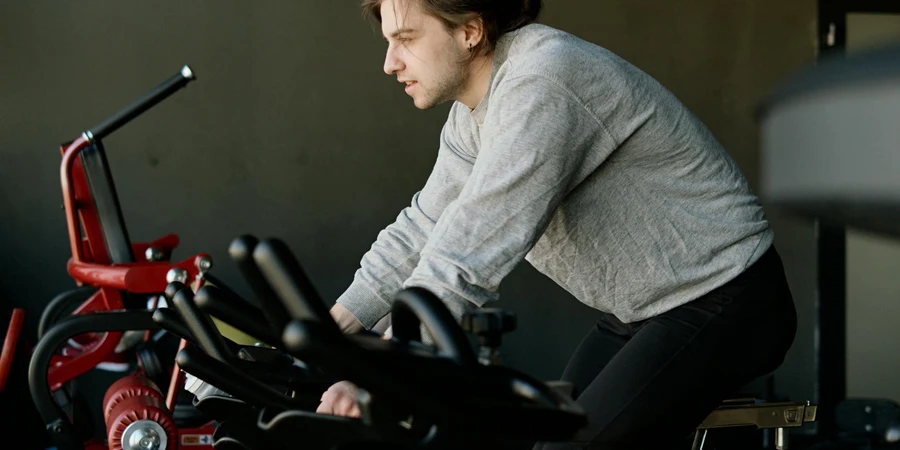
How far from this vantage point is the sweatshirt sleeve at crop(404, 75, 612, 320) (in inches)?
47.2

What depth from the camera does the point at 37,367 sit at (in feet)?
9.57

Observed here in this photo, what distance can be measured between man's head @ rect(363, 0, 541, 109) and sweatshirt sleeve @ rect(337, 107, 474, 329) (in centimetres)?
23

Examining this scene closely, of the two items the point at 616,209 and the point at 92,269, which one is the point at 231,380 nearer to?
the point at 616,209

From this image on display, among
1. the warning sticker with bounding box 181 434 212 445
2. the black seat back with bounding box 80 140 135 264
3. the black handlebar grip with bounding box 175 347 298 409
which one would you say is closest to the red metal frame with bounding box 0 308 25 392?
the black seat back with bounding box 80 140 135 264

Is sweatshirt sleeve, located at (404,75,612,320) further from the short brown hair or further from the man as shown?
the short brown hair

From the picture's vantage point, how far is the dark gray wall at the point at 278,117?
4016 millimetres

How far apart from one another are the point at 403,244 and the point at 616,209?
1.25 feet

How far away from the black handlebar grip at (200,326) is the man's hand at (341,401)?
126 mm

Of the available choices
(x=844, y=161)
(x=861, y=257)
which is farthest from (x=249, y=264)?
(x=861, y=257)

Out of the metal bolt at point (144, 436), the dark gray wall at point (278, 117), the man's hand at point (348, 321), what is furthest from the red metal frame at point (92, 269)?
the man's hand at point (348, 321)

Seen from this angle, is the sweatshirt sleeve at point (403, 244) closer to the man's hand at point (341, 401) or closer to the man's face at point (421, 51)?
the man's face at point (421, 51)

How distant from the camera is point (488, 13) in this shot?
4.90 feet

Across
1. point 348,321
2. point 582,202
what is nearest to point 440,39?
point 582,202

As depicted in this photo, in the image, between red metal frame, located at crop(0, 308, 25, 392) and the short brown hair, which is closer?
the short brown hair
